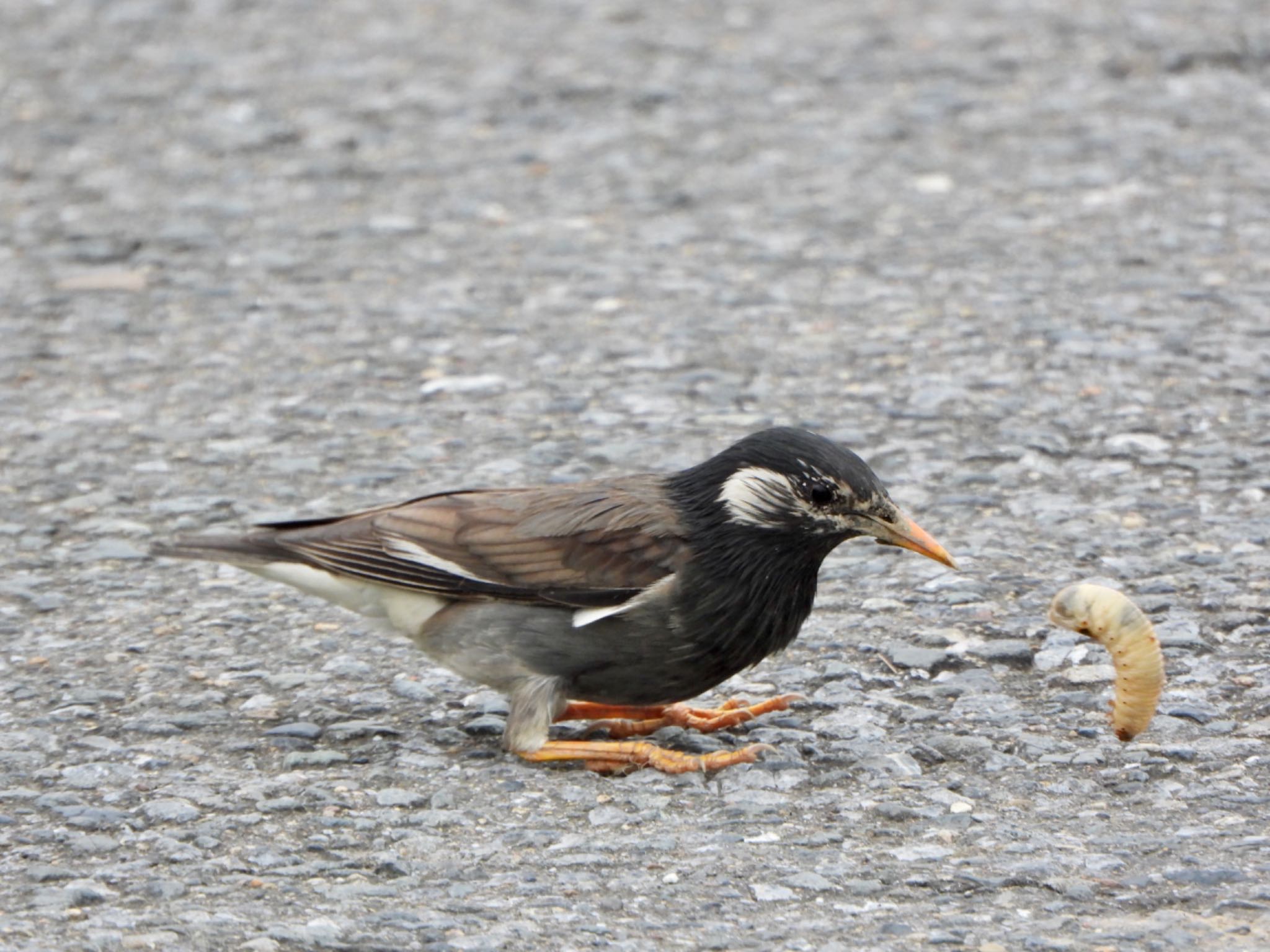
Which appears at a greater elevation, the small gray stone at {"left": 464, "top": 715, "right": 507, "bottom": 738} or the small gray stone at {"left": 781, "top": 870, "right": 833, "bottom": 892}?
the small gray stone at {"left": 781, "top": 870, "right": 833, "bottom": 892}

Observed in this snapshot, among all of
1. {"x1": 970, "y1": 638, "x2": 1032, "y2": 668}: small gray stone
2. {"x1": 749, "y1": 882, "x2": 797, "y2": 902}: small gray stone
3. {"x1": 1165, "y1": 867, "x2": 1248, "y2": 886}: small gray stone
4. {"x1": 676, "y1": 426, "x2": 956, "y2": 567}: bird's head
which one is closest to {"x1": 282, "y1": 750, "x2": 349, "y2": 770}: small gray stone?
{"x1": 676, "y1": 426, "x2": 956, "y2": 567}: bird's head

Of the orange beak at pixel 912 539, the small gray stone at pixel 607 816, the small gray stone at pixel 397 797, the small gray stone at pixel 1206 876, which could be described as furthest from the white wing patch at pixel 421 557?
the small gray stone at pixel 1206 876

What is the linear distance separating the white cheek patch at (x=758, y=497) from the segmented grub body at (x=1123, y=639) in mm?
866

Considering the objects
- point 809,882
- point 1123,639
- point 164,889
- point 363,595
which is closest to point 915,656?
point 1123,639

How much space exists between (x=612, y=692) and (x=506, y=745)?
0.37 metres

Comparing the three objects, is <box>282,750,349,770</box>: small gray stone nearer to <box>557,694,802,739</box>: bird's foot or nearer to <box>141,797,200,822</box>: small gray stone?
<box>141,797,200,822</box>: small gray stone

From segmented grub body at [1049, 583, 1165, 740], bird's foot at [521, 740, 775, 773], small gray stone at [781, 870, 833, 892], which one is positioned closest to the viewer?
small gray stone at [781, 870, 833, 892]

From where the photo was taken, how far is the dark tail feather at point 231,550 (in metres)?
5.96

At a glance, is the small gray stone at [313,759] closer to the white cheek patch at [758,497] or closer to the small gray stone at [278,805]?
the small gray stone at [278,805]

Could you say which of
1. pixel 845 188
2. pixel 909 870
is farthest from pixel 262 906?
pixel 845 188

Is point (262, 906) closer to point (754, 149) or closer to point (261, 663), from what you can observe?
point (261, 663)

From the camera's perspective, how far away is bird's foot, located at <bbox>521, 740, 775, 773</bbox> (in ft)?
18.0

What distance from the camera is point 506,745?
5.66 metres

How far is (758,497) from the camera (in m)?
5.63
